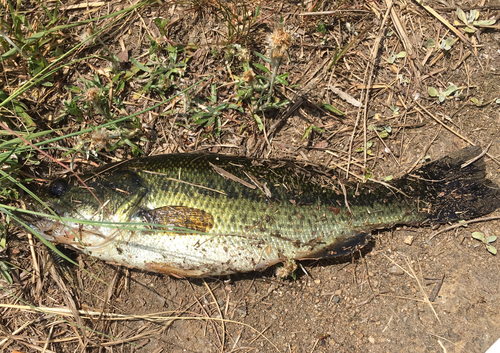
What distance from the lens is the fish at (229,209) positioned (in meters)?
3.08

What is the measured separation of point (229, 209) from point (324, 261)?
133 cm

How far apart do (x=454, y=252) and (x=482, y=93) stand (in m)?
1.82

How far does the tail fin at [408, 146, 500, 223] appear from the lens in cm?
345

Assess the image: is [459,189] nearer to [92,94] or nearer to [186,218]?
[186,218]

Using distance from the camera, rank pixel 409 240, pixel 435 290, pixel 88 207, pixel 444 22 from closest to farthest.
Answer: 1. pixel 88 207
2. pixel 435 290
3. pixel 409 240
4. pixel 444 22

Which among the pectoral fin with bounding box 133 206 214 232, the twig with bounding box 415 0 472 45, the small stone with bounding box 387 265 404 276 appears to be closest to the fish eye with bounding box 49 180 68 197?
the pectoral fin with bounding box 133 206 214 232

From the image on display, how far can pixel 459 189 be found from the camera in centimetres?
347

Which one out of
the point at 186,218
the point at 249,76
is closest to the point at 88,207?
the point at 186,218

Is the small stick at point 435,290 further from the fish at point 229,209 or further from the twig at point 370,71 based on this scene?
the twig at point 370,71

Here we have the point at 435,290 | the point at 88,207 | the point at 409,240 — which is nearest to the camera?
the point at 88,207

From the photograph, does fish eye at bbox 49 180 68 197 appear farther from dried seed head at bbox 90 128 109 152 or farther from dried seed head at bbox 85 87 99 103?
dried seed head at bbox 85 87 99 103

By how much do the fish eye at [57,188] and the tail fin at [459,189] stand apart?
3714mm

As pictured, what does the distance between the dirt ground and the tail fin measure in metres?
0.19

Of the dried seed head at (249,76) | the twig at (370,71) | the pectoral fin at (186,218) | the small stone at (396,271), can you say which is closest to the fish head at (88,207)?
the pectoral fin at (186,218)
